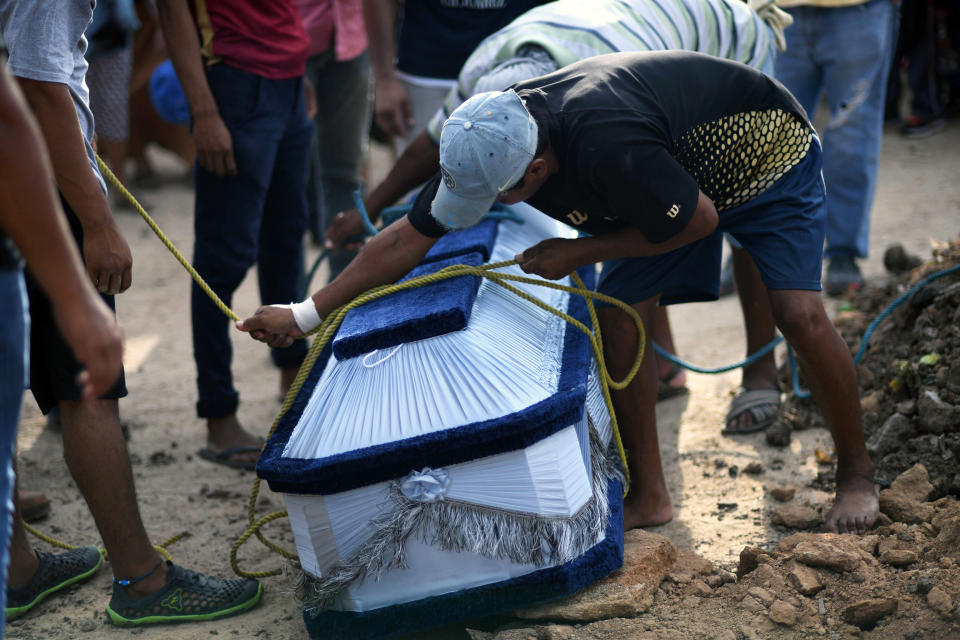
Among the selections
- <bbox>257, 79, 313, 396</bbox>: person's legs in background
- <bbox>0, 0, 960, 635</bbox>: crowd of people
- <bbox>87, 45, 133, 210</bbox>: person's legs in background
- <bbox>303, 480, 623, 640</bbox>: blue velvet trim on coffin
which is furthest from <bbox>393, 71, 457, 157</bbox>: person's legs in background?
<bbox>303, 480, 623, 640</bbox>: blue velvet trim on coffin

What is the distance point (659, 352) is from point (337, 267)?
143 cm

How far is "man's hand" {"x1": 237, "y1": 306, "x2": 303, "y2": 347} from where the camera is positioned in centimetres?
245

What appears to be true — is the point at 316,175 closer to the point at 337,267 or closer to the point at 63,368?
the point at 337,267

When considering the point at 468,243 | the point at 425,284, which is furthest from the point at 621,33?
the point at 425,284

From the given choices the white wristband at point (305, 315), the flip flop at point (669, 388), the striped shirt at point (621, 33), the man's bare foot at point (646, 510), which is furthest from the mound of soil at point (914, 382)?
the white wristband at point (305, 315)

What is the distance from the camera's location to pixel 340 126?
4160 millimetres

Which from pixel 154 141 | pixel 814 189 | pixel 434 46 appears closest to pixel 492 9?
pixel 434 46

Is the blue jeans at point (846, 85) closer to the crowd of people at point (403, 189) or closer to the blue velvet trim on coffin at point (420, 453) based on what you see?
the crowd of people at point (403, 189)

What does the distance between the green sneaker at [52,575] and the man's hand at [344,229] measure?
1.23 m

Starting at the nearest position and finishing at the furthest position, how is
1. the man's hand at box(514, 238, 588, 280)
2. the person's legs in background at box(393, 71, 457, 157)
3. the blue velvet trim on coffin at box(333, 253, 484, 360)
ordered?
the blue velvet trim on coffin at box(333, 253, 484, 360), the man's hand at box(514, 238, 588, 280), the person's legs in background at box(393, 71, 457, 157)

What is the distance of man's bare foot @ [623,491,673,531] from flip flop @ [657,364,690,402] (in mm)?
991

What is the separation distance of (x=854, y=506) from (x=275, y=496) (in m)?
1.81

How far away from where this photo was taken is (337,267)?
4102mm

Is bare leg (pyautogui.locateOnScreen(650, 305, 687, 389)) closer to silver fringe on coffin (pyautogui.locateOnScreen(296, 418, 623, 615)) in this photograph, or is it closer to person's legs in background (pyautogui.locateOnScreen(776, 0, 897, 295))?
person's legs in background (pyautogui.locateOnScreen(776, 0, 897, 295))
